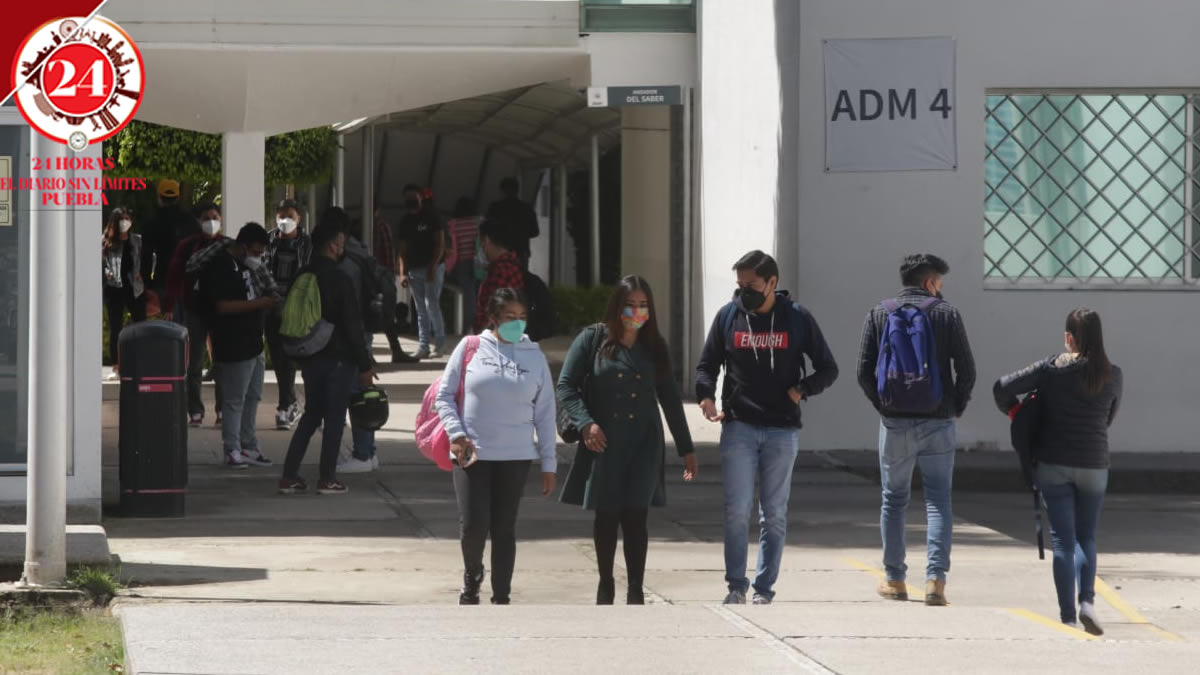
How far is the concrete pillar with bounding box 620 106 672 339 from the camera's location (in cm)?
1914

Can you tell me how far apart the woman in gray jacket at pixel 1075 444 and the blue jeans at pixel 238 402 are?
6.13 metres

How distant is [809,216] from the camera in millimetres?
14336

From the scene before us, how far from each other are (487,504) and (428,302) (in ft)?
44.8

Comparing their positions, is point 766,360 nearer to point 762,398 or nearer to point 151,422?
point 762,398

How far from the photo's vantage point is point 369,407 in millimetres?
11969

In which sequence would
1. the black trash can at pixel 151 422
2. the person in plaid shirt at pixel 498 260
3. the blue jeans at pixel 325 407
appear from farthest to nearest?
the person in plaid shirt at pixel 498 260 < the blue jeans at pixel 325 407 < the black trash can at pixel 151 422

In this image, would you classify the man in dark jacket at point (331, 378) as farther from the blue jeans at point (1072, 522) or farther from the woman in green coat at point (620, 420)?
the blue jeans at point (1072, 522)

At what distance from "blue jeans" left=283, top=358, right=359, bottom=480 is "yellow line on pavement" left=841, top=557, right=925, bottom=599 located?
3.48m

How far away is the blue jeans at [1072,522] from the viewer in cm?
852

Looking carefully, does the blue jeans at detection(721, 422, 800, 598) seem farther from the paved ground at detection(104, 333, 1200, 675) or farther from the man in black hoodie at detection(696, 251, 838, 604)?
the paved ground at detection(104, 333, 1200, 675)

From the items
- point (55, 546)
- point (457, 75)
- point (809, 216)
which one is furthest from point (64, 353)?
point (457, 75)

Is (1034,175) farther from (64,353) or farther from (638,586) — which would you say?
(64,353)

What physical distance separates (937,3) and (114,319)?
743 centimetres

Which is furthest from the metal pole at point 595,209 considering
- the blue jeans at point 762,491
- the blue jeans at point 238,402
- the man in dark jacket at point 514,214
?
the blue jeans at point 762,491
